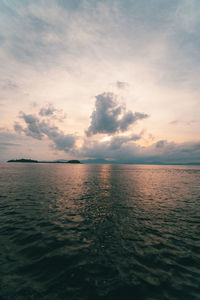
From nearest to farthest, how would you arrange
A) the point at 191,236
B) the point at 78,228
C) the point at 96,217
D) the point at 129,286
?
the point at 129,286 → the point at 191,236 → the point at 78,228 → the point at 96,217

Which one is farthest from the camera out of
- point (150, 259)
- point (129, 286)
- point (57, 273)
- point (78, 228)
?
point (78, 228)

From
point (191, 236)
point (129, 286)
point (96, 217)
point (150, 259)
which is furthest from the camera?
point (96, 217)

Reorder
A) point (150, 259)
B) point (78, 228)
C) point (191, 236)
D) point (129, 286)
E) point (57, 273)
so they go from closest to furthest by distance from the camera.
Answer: point (129, 286) < point (57, 273) < point (150, 259) < point (191, 236) < point (78, 228)

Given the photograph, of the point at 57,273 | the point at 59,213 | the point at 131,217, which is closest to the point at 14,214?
the point at 59,213

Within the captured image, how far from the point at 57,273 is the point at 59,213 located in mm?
11729

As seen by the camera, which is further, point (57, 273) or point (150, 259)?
point (150, 259)

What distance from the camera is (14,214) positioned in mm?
19531

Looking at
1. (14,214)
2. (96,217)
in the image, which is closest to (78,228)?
(96,217)

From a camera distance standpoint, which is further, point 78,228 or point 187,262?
point 78,228

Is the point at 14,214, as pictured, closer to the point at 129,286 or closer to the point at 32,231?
the point at 32,231

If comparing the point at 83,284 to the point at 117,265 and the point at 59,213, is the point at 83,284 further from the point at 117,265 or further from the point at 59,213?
the point at 59,213

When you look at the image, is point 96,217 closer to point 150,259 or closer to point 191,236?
point 150,259

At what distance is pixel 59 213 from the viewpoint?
2050 centimetres

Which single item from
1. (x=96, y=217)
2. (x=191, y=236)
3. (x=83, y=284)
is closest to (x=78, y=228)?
(x=96, y=217)
